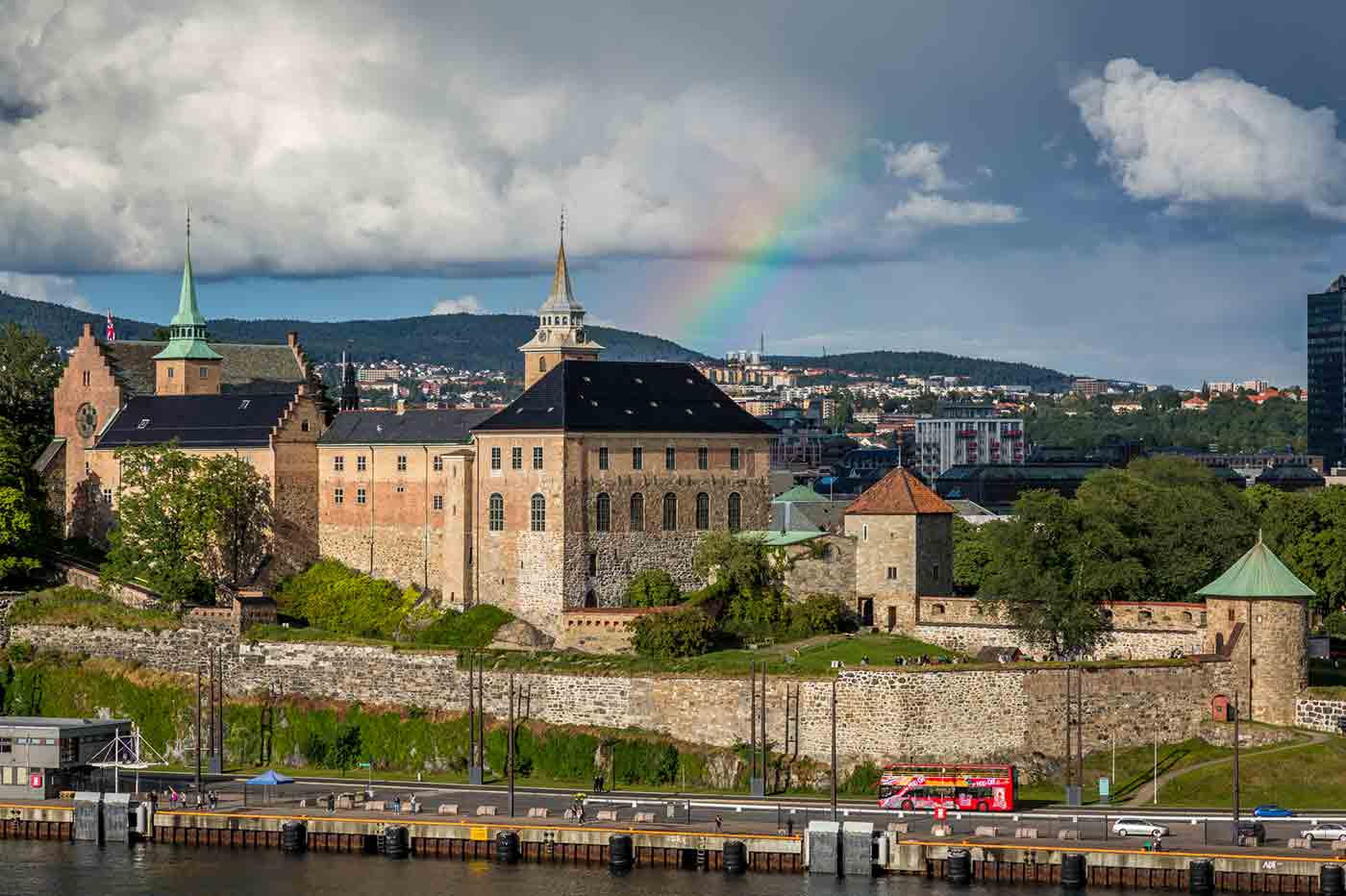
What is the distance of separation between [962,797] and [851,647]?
13561mm

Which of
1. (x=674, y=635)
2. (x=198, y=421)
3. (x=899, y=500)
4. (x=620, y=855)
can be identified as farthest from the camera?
(x=198, y=421)

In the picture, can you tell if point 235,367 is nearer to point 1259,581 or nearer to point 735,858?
point 1259,581

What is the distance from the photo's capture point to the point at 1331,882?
71938 mm

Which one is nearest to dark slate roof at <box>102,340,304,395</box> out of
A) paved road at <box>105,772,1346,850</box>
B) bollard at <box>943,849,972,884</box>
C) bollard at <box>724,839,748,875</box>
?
paved road at <box>105,772,1346,850</box>

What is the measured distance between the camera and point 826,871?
77.4 metres

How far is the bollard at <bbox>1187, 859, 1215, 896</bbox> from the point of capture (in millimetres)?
73062

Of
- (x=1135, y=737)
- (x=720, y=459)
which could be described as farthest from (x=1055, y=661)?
(x=720, y=459)

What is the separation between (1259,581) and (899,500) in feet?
52.8

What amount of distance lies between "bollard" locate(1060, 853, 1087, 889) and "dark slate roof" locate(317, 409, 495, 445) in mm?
44391

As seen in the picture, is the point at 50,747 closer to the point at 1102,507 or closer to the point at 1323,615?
the point at 1102,507

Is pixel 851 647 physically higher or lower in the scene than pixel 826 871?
higher

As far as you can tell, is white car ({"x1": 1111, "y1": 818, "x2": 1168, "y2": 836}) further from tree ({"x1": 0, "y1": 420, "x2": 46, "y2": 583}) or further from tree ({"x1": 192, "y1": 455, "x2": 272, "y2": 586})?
tree ({"x1": 0, "y1": 420, "x2": 46, "y2": 583})

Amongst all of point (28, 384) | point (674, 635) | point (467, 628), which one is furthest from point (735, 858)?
point (28, 384)

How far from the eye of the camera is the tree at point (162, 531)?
362 ft
